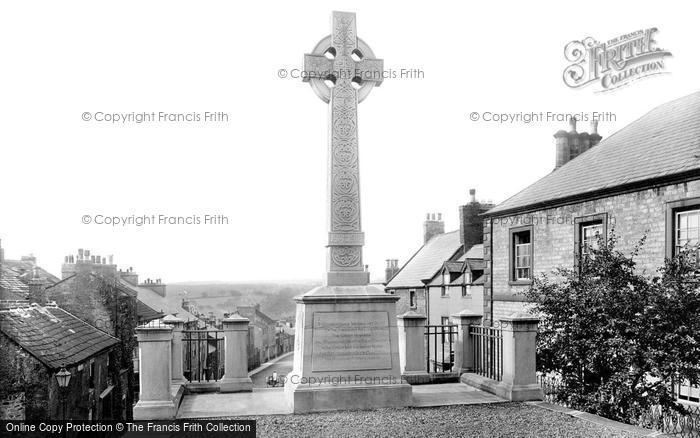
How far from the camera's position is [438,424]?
756cm

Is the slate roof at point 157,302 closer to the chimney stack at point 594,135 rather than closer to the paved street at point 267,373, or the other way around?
the paved street at point 267,373

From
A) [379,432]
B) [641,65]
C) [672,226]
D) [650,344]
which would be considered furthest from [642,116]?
[379,432]

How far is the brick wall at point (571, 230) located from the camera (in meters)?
13.1

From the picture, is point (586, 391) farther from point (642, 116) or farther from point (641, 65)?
point (642, 116)

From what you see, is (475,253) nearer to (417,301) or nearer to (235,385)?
(417,301)

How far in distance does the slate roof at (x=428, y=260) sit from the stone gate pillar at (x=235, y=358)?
2116 cm

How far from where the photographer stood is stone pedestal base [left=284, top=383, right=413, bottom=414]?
26.8 ft

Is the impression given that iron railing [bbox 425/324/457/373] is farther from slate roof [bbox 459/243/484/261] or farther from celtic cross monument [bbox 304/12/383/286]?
slate roof [bbox 459/243/484/261]

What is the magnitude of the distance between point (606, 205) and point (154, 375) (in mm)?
11816

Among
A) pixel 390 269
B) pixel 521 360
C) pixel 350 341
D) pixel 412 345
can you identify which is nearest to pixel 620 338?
pixel 521 360

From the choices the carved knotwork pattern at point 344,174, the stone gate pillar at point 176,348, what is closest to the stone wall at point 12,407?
the stone gate pillar at point 176,348

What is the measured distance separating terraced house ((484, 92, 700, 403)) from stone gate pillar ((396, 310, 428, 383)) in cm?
432

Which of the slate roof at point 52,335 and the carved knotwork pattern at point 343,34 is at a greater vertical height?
the carved knotwork pattern at point 343,34

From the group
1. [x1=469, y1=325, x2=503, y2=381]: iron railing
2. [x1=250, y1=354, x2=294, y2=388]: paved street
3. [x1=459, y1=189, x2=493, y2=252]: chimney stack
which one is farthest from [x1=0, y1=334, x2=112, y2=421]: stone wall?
[x1=459, y1=189, x2=493, y2=252]: chimney stack
